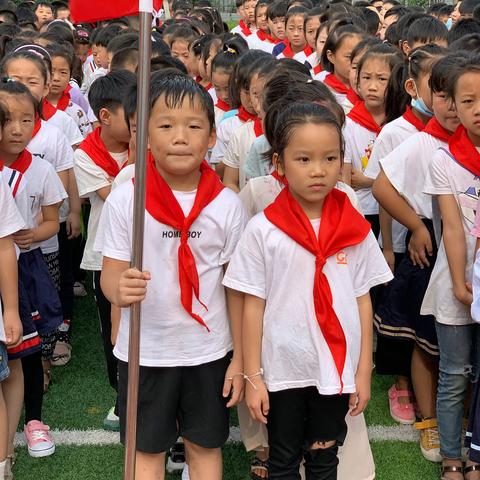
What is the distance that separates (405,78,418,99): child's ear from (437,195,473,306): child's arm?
846mm

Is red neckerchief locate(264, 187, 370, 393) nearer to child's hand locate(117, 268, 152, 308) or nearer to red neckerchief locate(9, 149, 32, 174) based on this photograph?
child's hand locate(117, 268, 152, 308)

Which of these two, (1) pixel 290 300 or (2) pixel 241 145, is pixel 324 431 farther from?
(2) pixel 241 145

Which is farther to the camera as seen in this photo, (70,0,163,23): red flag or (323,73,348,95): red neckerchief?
(323,73,348,95): red neckerchief

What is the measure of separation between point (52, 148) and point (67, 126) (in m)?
0.70

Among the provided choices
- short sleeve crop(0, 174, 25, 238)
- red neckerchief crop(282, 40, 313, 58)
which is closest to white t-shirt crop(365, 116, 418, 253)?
short sleeve crop(0, 174, 25, 238)

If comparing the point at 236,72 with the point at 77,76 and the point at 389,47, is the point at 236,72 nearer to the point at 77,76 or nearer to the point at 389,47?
the point at 389,47

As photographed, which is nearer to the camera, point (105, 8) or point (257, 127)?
point (105, 8)

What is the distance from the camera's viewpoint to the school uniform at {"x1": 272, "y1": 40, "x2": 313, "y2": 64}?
7961 millimetres

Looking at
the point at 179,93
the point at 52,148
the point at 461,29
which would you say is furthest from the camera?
the point at 461,29

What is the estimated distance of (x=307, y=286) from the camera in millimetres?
2705

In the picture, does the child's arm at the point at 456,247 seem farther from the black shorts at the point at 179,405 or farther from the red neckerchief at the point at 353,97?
the red neckerchief at the point at 353,97

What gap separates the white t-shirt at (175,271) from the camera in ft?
8.90

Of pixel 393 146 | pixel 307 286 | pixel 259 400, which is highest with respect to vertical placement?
pixel 393 146

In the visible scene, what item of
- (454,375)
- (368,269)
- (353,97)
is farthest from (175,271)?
(353,97)
